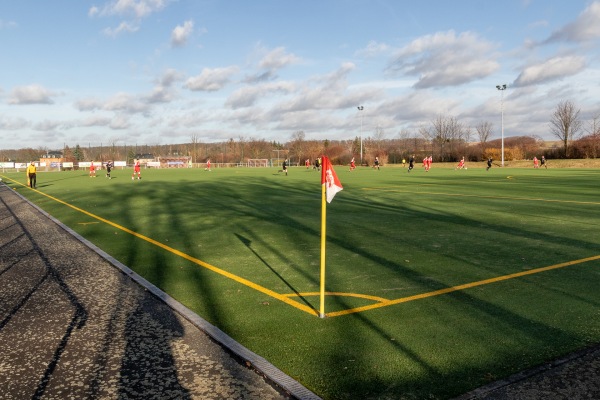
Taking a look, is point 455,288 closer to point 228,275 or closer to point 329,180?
point 329,180

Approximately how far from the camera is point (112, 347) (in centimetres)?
474

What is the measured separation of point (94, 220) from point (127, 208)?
3426 mm

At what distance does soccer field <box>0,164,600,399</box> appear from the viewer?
435 centimetres

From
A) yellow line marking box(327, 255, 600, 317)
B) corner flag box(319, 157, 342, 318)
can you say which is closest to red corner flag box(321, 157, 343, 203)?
corner flag box(319, 157, 342, 318)

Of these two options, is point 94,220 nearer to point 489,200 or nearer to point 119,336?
point 119,336

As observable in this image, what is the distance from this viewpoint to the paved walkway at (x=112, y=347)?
3.88 m

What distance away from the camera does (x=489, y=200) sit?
19219mm

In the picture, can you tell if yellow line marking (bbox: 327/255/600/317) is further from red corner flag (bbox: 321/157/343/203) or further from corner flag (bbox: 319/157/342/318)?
red corner flag (bbox: 321/157/343/203)

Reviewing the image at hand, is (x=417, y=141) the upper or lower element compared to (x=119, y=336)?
upper

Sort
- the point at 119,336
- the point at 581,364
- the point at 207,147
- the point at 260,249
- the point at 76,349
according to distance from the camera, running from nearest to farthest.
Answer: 1. the point at 581,364
2. the point at 76,349
3. the point at 119,336
4. the point at 260,249
5. the point at 207,147

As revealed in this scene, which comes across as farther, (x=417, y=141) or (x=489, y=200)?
(x=417, y=141)

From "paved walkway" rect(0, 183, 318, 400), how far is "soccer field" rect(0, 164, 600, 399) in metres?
0.29

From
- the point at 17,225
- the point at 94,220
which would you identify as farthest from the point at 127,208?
the point at 17,225

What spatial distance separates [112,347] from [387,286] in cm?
376
